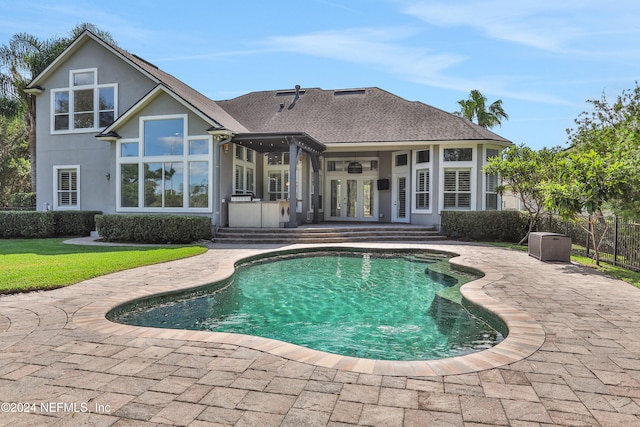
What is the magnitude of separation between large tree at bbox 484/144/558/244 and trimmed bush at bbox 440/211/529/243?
1.64 ft

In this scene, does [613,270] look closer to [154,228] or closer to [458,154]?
[458,154]

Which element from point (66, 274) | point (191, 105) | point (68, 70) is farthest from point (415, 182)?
point (68, 70)

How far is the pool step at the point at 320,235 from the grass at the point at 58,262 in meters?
2.66

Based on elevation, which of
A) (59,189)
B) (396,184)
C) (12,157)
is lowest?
(59,189)


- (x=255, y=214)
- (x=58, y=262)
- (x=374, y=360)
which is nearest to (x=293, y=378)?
A: (x=374, y=360)

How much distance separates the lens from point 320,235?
13.6m

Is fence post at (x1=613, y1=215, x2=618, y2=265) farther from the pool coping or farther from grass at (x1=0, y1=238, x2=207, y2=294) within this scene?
grass at (x1=0, y1=238, x2=207, y2=294)

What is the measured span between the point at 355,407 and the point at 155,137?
14261mm

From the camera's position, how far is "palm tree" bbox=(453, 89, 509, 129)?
27750mm

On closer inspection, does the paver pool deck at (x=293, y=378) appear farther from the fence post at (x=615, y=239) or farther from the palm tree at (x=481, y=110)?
the palm tree at (x=481, y=110)

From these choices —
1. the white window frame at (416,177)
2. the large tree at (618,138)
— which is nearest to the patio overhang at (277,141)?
the white window frame at (416,177)

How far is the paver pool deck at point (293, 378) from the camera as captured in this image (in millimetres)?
2379

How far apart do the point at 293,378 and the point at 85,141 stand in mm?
17229

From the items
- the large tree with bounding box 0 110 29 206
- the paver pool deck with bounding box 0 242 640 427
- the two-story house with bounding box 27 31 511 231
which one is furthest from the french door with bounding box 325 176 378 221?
the large tree with bounding box 0 110 29 206
